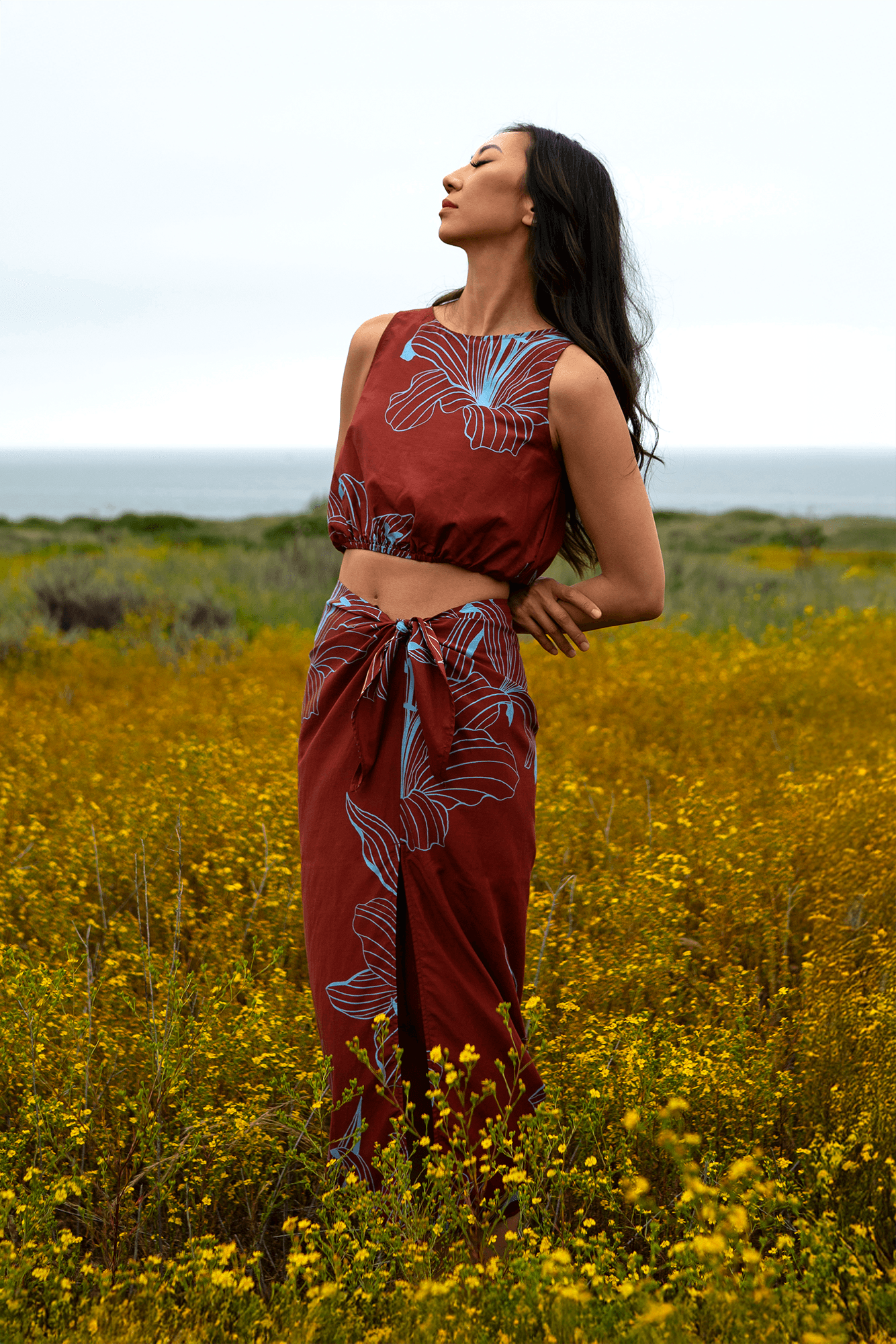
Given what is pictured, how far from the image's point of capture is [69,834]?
3549 mm

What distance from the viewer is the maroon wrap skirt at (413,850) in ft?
6.15

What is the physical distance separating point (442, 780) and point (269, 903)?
3.97 feet

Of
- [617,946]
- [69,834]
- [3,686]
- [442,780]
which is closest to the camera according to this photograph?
[442,780]

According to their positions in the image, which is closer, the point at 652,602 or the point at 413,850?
the point at 413,850

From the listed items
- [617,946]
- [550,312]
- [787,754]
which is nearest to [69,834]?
[617,946]

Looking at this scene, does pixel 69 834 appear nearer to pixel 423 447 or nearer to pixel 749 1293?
pixel 423 447

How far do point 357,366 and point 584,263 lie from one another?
0.50 meters

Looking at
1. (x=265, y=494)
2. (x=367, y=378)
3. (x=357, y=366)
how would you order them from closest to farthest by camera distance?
(x=367, y=378) < (x=357, y=366) < (x=265, y=494)

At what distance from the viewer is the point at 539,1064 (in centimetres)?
229

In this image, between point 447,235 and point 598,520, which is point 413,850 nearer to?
point 598,520

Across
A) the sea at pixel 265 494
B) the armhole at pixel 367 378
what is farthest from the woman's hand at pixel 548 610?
the sea at pixel 265 494

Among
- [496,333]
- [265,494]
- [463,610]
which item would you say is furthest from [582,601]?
[265,494]

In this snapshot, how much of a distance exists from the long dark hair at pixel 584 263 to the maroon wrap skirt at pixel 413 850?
47 centimetres

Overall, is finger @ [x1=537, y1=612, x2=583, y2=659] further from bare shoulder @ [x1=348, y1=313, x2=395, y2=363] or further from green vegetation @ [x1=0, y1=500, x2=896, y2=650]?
green vegetation @ [x1=0, y1=500, x2=896, y2=650]
